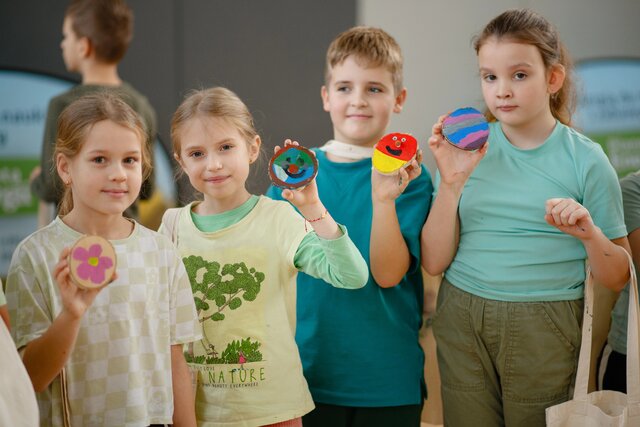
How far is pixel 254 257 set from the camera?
1640 mm

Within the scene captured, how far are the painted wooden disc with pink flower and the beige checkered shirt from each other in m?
0.13

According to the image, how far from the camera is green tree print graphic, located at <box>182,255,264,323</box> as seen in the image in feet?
5.33

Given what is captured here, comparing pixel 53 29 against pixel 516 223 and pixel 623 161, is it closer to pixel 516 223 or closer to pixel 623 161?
pixel 516 223

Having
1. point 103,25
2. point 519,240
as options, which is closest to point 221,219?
point 519,240

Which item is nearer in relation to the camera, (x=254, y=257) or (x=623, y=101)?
(x=254, y=257)

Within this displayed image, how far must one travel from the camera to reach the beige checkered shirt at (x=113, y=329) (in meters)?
1.40

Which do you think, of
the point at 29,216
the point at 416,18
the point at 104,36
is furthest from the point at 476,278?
the point at 29,216

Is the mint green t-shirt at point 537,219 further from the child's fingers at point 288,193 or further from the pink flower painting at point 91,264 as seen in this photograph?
the pink flower painting at point 91,264

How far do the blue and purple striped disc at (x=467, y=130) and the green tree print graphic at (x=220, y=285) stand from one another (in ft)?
1.84

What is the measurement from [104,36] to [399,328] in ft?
5.75

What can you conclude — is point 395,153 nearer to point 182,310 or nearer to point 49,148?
point 182,310

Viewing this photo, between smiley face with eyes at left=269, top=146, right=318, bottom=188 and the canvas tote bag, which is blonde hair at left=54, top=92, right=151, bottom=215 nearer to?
smiley face with eyes at left=269, top=146, right=318, bottom=188

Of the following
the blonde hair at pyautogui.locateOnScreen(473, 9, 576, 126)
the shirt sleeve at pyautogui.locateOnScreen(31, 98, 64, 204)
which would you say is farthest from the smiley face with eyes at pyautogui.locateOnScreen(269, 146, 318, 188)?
the shirt sleeve at pyautogui.locateOnScreen(31, 98, 64, 204)

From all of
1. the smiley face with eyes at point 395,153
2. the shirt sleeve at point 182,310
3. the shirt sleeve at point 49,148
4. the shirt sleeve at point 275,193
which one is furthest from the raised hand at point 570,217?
the shirt sleeve at point 49,148
